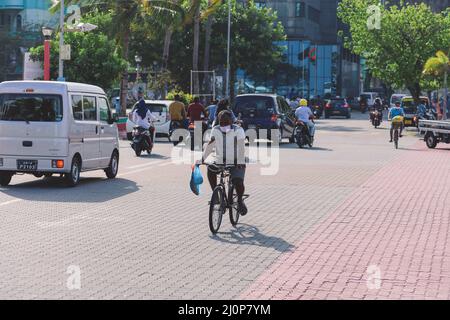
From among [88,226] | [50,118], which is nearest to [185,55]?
[50,118]

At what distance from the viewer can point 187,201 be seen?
1566 centimetres

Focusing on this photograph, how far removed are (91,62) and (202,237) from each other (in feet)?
102

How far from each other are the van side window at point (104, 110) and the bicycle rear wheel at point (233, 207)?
23.7 ft

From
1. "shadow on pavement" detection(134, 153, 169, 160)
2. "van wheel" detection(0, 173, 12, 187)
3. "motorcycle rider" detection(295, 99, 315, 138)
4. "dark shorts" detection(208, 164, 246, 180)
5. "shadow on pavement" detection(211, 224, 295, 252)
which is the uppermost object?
"motorcycle rider" detection(295, 99, 315, 138)

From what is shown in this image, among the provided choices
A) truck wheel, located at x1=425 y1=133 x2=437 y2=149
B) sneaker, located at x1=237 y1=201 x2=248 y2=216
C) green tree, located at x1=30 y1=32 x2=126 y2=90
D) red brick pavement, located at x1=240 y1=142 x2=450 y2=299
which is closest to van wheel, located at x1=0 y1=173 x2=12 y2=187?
red brick pavement, located at x1=240 y1=142 x2=450 y2=299

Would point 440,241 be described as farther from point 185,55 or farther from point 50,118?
point 185,55

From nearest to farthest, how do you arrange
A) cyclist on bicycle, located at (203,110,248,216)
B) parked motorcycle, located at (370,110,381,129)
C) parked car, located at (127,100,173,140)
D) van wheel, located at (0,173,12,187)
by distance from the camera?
cyclist on bicycle, located at (203,110,248,216), van wheel, located at (0,173,12,187), parked car, located at (127,100,173,140), parked motorcycle, located at (370,110,381,129)

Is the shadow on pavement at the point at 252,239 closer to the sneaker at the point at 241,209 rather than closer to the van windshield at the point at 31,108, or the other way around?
the sneaker at the point at 241,209

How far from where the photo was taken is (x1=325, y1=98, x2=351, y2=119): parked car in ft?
238

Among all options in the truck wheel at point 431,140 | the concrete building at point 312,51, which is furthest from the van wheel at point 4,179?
the concrete building at point 312,51

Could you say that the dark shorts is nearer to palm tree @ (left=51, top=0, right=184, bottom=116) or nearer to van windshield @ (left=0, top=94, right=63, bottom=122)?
van windshield @ (left=0, top=94, right=63, bottom=122)

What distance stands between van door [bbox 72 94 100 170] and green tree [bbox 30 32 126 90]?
22.7 metres

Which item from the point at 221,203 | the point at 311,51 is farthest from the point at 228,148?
the point at 311,51
